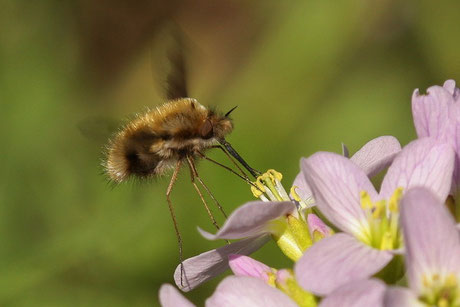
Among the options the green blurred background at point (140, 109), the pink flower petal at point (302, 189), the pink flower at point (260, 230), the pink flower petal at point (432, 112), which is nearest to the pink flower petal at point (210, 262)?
the pink flower at point (260, 230)

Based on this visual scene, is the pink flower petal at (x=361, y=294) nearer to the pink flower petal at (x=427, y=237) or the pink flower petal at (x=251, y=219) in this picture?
the pink flower petal at (x=427, y=237)

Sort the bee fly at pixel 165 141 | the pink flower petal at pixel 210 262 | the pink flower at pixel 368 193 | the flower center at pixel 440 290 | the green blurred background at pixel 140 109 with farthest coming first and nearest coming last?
the green blurred background at pixel 140 109 < the bee fly at pixel 165 141 < the pink flower petal at pixel 210 262 < the pink flower at pixel 368 193 < the flower center at pixel 440 290

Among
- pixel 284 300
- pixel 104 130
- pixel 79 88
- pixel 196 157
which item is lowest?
pixel 284 300

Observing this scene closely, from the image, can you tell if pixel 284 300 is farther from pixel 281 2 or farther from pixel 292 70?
pixel 281 2

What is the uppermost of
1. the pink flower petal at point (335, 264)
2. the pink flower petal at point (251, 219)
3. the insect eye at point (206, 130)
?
the insect eye at point (206, 130)

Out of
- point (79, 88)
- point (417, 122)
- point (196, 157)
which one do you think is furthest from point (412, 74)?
point (417, 122)

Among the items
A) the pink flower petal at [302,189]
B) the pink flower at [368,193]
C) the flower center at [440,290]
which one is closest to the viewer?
the flower center at [440,290]
